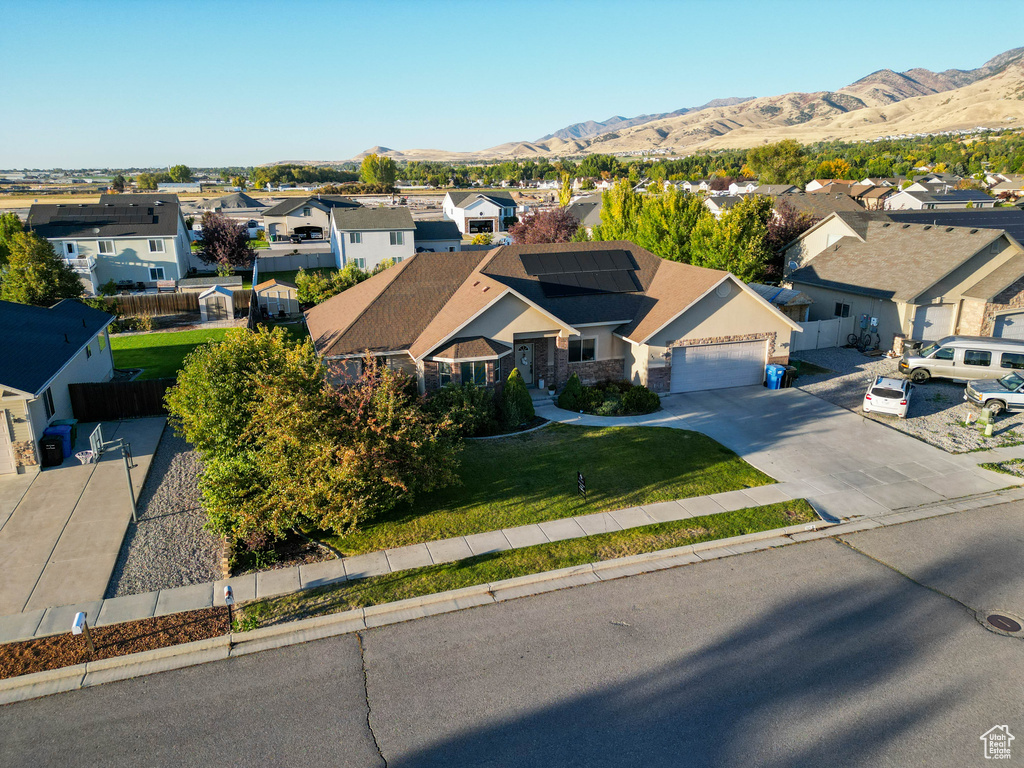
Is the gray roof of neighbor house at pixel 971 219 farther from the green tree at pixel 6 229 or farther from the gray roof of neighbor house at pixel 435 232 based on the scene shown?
the green tree at pixel 6 229

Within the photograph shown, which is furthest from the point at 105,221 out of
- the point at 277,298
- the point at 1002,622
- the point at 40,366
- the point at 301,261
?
the point at 1002,622

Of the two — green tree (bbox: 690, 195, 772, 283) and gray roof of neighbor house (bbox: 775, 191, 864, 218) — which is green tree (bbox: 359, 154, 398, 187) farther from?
green tree (bbox: 690, 195, 772, 283)

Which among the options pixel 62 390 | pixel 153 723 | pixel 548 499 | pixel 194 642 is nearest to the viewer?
pixel 153 723

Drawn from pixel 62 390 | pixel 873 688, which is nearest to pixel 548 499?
pixel 873 688

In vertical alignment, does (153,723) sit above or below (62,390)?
below

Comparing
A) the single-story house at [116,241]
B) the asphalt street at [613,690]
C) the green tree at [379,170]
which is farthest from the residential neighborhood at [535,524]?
the green tree at [379,170]

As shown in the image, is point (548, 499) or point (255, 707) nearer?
point (255, 707)

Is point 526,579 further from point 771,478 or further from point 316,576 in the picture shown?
point 771,478
